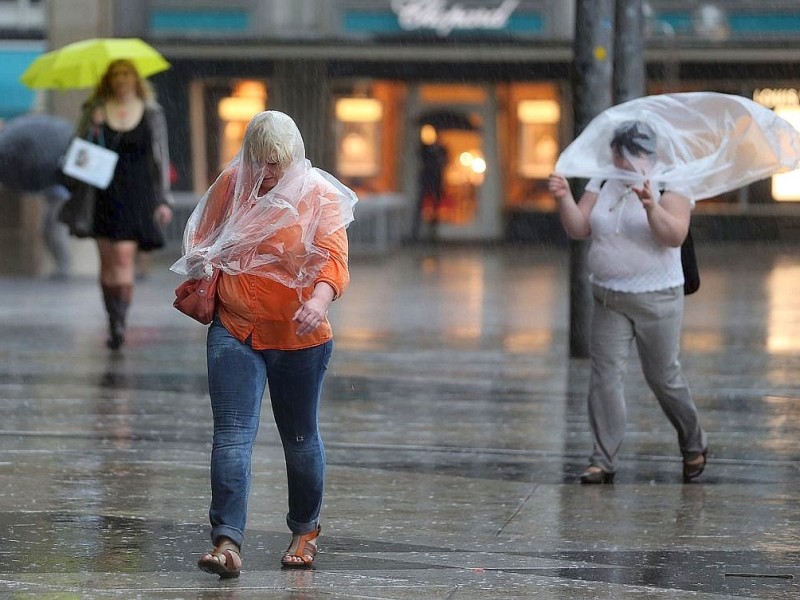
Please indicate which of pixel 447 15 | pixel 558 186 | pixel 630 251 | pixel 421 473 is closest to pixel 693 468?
pixel 630 251

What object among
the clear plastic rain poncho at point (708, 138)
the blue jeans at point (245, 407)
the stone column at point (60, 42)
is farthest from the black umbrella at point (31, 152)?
the blue jeans at point (245, 407)

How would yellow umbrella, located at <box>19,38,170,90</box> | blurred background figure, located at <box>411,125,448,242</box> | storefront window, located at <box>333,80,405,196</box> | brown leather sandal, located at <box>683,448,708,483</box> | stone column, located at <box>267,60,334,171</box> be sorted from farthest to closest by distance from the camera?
storefront window, located at <box>333,80,405,196</box> → blurred background figure, located at <box>411,125,448,242</box> → stone column, located at <box>267,60,334,171</box> → yellow umbrella, located at <box>19,38,170,90</box> → brown leather sandal, located at <box>683,448,708,483</box>

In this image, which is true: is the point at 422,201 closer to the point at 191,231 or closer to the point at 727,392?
the point at 727,392

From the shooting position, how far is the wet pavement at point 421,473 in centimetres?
571

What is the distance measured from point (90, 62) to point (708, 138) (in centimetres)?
614

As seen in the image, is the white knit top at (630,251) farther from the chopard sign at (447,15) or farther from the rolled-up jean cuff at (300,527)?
the chopard sign at (447,15)

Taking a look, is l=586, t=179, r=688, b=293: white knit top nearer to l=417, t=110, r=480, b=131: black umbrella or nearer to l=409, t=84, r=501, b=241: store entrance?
l=409, t=84, r=501, b=241: store entrance

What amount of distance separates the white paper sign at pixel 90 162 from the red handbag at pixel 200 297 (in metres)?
5.90

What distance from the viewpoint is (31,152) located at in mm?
19062

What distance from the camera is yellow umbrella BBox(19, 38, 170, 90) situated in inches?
488

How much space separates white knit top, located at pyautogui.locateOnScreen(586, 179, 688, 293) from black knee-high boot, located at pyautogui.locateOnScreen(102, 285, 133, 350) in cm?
498

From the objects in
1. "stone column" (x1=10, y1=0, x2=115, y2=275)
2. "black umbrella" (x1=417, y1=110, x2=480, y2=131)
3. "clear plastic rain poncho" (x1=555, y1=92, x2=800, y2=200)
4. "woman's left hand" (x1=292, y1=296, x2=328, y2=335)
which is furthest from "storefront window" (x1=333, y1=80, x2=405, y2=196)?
"woman's left hand" (x1=292, y1=296, x2=328, y2=335)

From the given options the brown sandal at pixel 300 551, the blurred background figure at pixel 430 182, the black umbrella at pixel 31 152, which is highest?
the brown sandal at pixel 300 551

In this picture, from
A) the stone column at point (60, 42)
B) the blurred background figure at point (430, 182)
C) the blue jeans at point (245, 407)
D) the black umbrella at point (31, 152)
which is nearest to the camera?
the blue jeans at point (245, 407)
